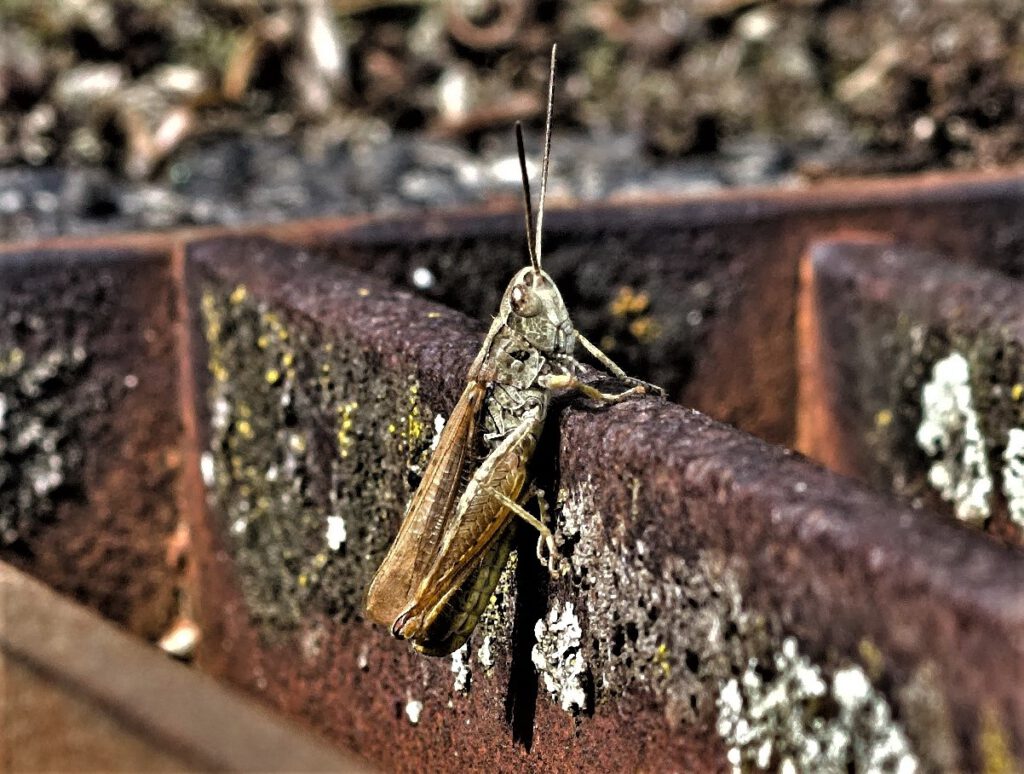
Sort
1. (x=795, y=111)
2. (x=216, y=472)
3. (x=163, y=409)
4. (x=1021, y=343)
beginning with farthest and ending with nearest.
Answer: (x=795, y=111) < (x=163, y=409) < (x=216, y=472) < (x=1021, y=343)

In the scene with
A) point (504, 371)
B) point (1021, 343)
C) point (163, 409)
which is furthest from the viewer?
point (163, 409)

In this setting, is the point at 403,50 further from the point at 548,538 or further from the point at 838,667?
the point at 838,667

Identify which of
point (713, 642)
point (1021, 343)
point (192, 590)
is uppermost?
point (1021, 343)

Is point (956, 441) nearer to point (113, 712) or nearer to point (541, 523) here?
point (541, 523)

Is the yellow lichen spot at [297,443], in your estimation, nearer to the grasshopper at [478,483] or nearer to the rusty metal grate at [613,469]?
the rusty metal grate at [613,469]

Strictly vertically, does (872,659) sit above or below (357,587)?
above

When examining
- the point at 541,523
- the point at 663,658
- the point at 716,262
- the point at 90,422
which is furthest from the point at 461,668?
the point at 716,262

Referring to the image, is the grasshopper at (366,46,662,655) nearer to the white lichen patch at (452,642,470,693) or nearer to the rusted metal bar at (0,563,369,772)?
the white lichen patch at (452,642,470,693)

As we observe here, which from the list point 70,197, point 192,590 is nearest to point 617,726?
point 192,590

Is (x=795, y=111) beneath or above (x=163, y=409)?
above
